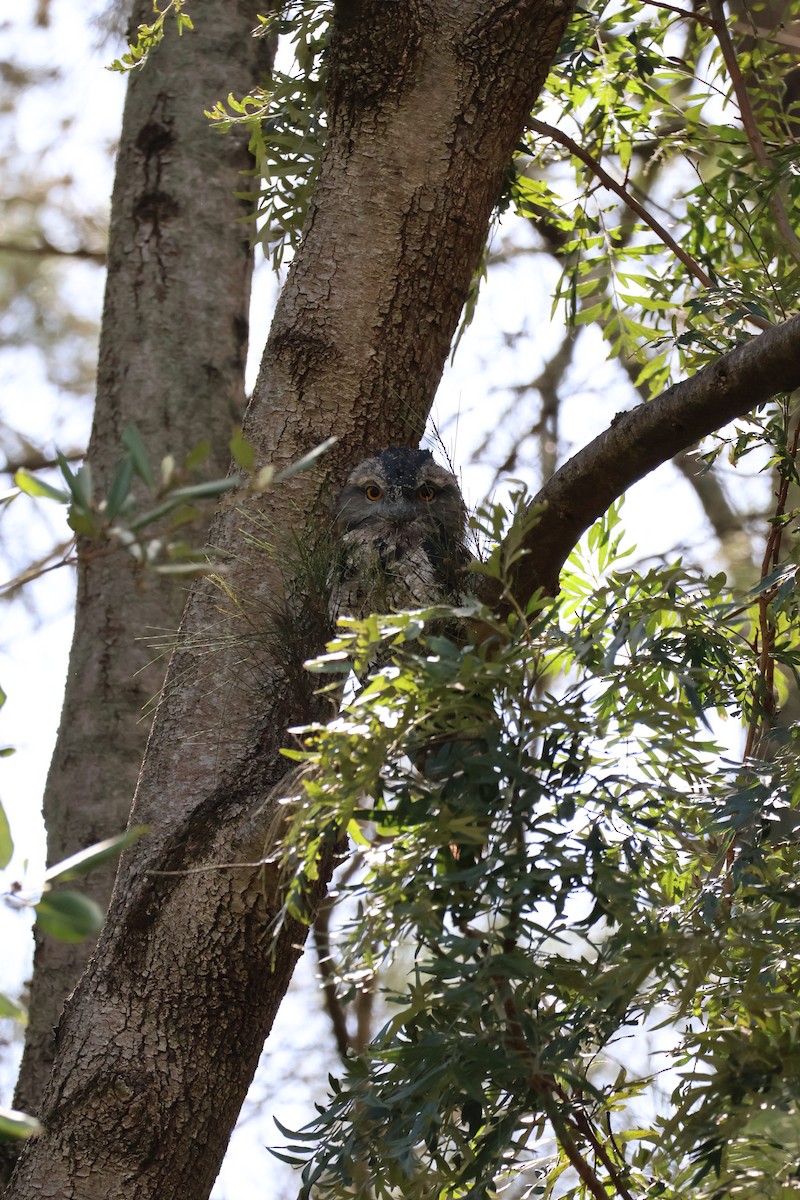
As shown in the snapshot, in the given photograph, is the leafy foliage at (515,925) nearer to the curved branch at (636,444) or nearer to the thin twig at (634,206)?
the curved branch at (636,444)

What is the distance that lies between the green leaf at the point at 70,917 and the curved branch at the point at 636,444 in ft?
2.91

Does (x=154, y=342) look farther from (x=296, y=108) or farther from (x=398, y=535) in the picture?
(x=398, y=535)

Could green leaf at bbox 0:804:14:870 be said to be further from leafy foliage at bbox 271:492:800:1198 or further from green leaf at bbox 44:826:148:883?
leafy foliage at bbox 271:492:800:1198

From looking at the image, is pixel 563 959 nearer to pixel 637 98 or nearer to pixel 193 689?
pixel 193 689

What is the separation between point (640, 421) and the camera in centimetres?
159

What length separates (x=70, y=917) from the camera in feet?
2.48

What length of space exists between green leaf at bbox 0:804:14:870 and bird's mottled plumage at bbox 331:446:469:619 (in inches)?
36.3

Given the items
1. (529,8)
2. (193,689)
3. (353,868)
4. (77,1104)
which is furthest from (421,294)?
(353,868)

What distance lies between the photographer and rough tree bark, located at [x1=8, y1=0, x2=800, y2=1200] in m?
1.55

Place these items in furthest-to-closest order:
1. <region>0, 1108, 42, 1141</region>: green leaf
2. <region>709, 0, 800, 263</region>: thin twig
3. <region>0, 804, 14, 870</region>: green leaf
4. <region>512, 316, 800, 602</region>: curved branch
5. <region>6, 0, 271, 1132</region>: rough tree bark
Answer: <region>6, 0, 271, 1132</region>: rough tree bark → <region>709, 0, 800, 263</region>: thin twig → <region>512, 316, 800, 602</region>: curved branch → <region>0, 804, 14, 870</region>: green leaf → <region>0, 1108, 42, 1141</region>: green leaf

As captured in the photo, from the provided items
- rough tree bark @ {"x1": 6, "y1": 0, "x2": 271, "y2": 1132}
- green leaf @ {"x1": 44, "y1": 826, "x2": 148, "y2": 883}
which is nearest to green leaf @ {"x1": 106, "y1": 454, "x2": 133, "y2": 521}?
green leaf @ {"x1": 44, "y1": 826, "x2": 148, "y2": 883}

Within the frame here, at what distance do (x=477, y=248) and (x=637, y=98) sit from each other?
115cm

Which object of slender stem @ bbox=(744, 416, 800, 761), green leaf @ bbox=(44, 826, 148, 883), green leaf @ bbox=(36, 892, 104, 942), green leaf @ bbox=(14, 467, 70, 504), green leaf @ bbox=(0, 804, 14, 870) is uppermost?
slender stem @ bbox=(744, 416, 800, 761)

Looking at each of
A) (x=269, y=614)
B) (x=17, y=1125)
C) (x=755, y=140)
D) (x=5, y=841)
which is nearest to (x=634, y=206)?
(x=755, y=140)
